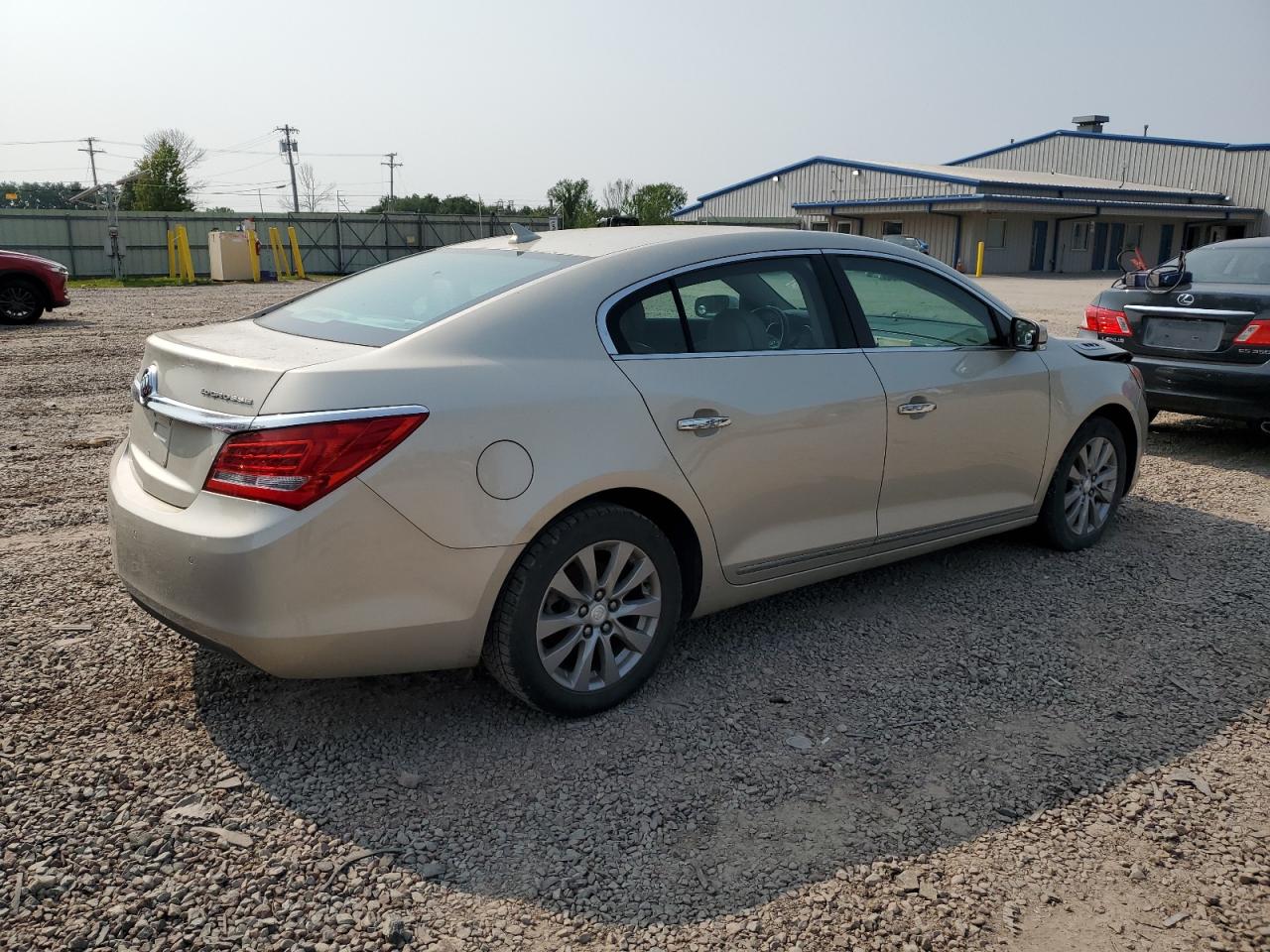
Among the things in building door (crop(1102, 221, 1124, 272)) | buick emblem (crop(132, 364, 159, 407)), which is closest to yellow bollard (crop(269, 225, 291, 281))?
buick emblem (crop(132, 364, 159, 407))

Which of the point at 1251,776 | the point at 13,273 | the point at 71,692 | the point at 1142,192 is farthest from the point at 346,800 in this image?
the point at 1142,192

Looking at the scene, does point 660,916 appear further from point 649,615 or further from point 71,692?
point 71,692

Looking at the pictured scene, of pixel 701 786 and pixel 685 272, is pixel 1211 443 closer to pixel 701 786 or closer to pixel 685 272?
pixel 685 272

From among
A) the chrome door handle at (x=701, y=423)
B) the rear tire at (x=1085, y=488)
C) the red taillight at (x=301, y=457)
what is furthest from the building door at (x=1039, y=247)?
the red taillight at (x=301, y=457)

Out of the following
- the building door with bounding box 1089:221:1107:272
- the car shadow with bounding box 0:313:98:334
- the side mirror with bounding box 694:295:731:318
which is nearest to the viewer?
the side mirror with bounding box 694:295:731:318

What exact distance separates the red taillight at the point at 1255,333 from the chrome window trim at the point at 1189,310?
3.0 inches

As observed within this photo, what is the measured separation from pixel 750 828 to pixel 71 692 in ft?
7.85

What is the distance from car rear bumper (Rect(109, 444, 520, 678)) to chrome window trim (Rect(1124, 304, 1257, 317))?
20.2ft

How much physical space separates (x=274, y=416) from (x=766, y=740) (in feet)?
6.11

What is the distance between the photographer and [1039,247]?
46.2 metres

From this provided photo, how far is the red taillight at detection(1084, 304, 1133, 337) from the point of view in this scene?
7867 mm

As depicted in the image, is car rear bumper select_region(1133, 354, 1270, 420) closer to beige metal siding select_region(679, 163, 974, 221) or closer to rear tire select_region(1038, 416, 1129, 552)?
rear tire select_region(1038, 416, 1129, 552)

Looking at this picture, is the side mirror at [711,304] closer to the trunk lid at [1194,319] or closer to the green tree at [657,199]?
the trunk lid at [1194,319]

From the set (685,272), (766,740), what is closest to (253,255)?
(685,272)
